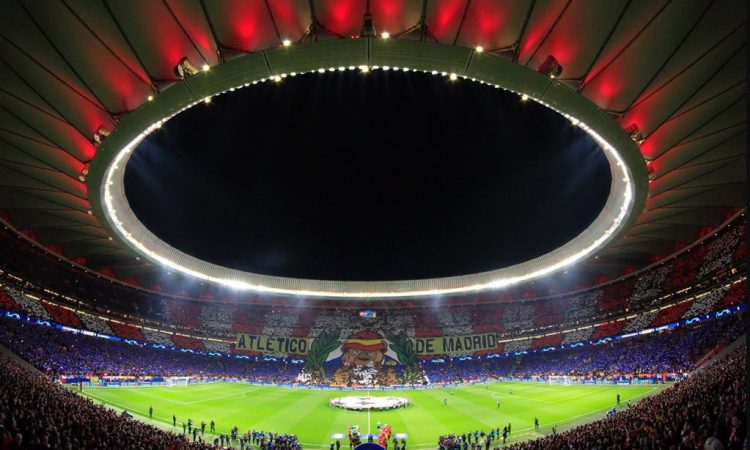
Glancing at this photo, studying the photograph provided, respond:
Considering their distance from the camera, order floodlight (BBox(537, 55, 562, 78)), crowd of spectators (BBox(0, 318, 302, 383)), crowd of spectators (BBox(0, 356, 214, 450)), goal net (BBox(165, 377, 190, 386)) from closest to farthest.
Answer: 1. crowd of spectators (BBox(0, 356, 214, 450))
2. floodlight (BBox(537, 55, 562, 78))
3. crowd of spectators (BBox(0, 318, 302, 383))
4. goal net (BBox(165, 377, 190, 386))

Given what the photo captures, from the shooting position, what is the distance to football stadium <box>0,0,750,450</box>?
1728 centimetres

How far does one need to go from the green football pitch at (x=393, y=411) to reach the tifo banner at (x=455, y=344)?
16.6 metres

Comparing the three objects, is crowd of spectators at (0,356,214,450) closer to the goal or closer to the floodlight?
the floodlight

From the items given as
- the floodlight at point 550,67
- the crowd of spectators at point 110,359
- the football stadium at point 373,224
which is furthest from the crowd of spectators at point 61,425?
the crowd of spectators at point 110,359

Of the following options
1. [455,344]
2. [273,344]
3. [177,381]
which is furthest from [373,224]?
[273,344]

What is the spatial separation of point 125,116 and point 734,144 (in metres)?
33.2

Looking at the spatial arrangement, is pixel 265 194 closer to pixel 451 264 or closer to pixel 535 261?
pixel 451 264

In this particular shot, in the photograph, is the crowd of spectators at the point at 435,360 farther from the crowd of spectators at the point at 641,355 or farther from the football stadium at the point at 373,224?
the football stadium at the point at 373,224

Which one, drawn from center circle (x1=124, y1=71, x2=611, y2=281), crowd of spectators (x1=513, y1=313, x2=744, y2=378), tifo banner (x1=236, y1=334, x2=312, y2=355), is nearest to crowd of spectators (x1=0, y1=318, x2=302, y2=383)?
tifo banner (x1=236, y1=334, x2=312, y2=355)

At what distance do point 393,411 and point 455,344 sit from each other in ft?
107

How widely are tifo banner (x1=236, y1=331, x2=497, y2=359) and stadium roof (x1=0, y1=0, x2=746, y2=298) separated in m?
50.7

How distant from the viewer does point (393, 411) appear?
4247 cm

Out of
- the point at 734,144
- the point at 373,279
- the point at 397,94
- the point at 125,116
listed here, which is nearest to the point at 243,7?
the point at 125,116

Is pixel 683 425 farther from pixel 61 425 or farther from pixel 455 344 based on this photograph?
pixel 455 344
